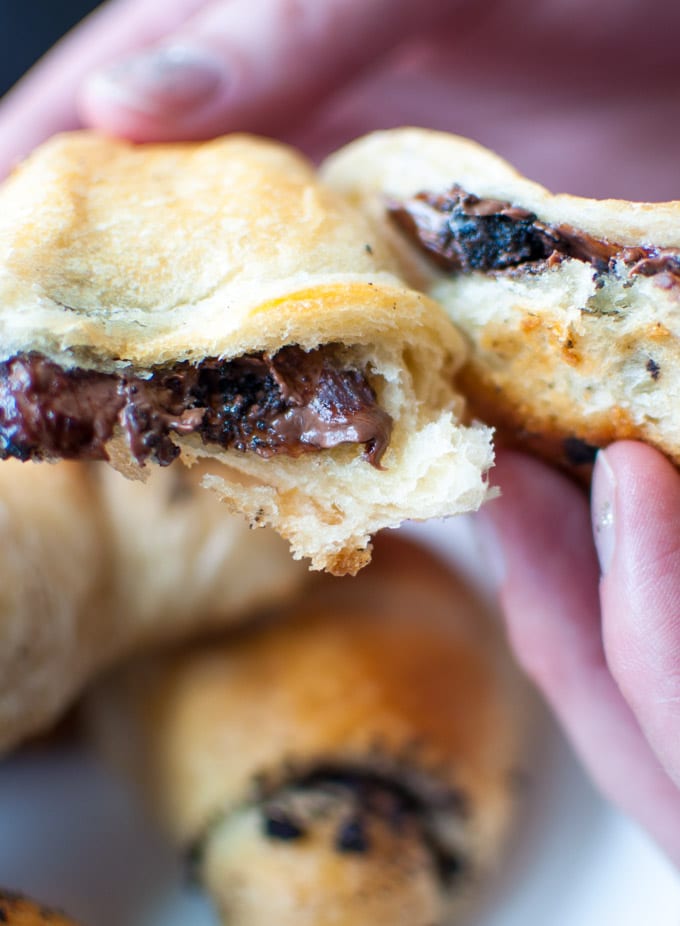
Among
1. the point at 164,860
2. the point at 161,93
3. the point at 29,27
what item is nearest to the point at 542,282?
the point at 161,93

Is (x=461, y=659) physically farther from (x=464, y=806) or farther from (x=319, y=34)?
(x=319, y=34)

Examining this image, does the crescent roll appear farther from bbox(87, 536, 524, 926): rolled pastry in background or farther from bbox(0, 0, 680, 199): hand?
bbox(87, 536, 524, 926): rolled pastry in background

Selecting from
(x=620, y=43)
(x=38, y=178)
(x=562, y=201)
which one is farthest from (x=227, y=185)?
(x=620, y=43)

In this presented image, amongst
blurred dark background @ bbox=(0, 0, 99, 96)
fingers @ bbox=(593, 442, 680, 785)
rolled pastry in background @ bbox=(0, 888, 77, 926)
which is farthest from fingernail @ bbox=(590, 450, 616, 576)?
blurred dark background @ bbox=(0, 0, 99, 96)

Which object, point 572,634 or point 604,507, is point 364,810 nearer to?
point 572,634

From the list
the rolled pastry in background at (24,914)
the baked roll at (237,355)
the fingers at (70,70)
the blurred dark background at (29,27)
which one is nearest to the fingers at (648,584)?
the baked roll at (237,355)

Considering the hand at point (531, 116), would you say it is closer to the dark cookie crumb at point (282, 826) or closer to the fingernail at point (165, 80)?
the fingernail at point (165, 80)

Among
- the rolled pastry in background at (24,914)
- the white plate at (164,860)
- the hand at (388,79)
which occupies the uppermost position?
the hand at (388,79)
